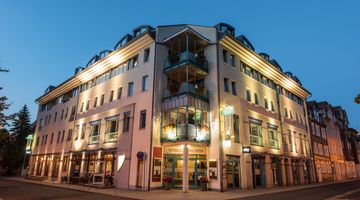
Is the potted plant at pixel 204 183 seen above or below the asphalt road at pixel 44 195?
above

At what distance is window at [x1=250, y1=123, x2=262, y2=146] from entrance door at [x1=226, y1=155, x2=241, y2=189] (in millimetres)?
3332

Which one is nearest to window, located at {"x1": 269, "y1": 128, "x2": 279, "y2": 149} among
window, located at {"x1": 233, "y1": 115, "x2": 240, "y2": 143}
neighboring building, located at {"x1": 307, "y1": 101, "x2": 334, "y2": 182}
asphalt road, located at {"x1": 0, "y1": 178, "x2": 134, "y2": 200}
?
window, located at {"x1": 233, "y1": 115, "x2": 240, "y2": 143}

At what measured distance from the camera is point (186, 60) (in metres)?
19.5

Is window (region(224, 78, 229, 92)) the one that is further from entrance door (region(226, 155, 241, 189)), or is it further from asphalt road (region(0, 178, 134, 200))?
asphalt road (region(0, 178, 134, 200))

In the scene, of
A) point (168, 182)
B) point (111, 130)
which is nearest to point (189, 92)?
point (168, 182)

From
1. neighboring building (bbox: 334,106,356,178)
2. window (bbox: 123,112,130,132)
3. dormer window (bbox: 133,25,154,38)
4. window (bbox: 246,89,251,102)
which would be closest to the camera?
window (bbox: 123,112,130,132)

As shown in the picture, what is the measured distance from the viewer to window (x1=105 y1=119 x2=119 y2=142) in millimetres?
22581

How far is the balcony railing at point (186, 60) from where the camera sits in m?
19.8

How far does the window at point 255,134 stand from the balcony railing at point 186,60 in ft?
24.7

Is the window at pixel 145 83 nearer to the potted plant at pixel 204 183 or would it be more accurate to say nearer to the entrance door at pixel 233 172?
the potted plant at pixel 204 183

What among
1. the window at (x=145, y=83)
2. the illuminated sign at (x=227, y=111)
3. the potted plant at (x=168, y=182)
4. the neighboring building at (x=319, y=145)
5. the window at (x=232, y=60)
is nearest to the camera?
the potted plant at (x=168, y=182)

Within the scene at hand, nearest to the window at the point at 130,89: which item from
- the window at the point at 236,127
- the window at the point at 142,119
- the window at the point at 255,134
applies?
the window at the point at 142,119

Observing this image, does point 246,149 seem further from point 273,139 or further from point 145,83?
point 145,83

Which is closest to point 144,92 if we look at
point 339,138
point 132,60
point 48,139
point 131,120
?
point 131,120
